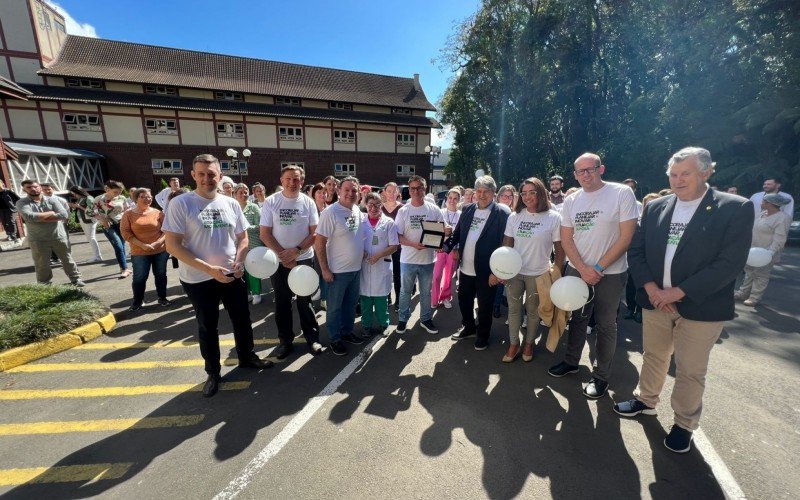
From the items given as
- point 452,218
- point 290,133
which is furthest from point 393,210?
point 290,133

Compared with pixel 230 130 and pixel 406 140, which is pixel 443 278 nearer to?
pixel 230 130

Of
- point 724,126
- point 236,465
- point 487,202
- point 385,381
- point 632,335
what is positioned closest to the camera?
point 236,465

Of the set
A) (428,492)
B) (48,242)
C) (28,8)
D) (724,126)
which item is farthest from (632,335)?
(28,8)

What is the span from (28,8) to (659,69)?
128ft

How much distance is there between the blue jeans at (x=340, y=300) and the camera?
4.16 metres

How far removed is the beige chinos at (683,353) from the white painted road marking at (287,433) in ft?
9.80

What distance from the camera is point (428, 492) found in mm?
2254

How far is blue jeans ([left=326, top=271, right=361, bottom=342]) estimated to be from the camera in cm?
416

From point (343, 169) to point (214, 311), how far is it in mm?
26370

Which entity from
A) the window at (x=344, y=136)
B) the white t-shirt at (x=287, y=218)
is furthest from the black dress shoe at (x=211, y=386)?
the window at (x=344, y=136)

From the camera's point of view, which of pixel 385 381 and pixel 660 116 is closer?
pixel 385 381

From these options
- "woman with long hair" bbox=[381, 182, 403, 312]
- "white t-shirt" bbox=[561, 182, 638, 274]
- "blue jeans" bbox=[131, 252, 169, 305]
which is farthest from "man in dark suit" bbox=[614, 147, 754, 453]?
"blue jeans" bbox=[131, 252, 169, 305]

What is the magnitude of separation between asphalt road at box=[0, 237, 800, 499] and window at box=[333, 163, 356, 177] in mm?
25001

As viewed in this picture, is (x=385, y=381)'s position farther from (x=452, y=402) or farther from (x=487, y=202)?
(x=487, y=202)
